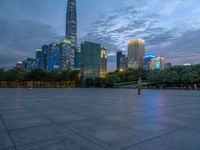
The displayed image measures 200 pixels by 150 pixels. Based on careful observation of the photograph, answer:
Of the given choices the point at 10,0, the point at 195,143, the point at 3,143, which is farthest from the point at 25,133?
the point at 10,0

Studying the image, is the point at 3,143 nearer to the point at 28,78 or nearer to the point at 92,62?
the point at 28,78

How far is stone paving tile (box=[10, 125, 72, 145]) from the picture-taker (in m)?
3.60

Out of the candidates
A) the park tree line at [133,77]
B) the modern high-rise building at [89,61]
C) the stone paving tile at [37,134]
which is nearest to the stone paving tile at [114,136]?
the stone paving tile at [37,134]

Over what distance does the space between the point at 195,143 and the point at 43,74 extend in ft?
254

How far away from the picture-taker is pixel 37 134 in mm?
3951

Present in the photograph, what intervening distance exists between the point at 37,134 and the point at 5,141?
65 centimetres

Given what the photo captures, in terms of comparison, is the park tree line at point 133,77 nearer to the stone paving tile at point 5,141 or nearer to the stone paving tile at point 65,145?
the stone paving tile at point 65,145

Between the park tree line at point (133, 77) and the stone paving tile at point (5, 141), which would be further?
the park tree line at point (133, 77)

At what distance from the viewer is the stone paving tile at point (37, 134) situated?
3596 mm

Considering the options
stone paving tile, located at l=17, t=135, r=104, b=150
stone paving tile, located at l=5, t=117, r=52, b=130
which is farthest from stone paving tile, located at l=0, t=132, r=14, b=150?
stone paving tile, located at l=5, t=117, r=52, b=130

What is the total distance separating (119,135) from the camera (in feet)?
12.9

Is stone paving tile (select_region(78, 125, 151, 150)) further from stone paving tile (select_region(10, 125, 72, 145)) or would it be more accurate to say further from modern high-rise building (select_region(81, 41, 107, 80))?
modern high-rise building (select_region(81, 41, 107, 80))

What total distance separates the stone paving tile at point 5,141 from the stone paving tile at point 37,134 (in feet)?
0.36

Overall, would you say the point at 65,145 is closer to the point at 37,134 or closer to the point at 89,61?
the point at 37,134
